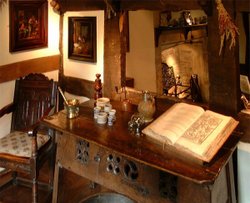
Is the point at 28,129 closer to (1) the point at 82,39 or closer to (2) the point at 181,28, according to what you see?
(1) the point at 82,39

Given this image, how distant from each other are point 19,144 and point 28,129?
0.20 m

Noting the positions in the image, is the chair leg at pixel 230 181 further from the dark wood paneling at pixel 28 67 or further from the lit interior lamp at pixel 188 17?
the dark wood paneling at pixel 28 67

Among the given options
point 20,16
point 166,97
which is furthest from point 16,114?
point 166,97

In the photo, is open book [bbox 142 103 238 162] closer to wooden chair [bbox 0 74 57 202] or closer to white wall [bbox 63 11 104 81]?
wooden chair [bbox 0 74 57 202]

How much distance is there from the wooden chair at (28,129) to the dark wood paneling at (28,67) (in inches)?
4.0

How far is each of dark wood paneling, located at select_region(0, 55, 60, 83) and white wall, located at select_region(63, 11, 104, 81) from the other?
0.46 feet

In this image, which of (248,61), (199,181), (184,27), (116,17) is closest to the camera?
(199,181)

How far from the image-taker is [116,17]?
258 centimetres

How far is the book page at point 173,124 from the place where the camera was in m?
1.71

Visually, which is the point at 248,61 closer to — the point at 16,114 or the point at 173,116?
the point at 173,116

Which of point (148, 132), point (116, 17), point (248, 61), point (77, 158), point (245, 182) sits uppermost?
point (116, 17)

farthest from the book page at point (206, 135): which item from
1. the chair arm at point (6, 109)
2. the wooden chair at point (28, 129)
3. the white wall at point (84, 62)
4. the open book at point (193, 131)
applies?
the chair arm at point (6, 109)

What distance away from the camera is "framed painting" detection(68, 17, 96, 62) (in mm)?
2931

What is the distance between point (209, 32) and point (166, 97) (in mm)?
573
